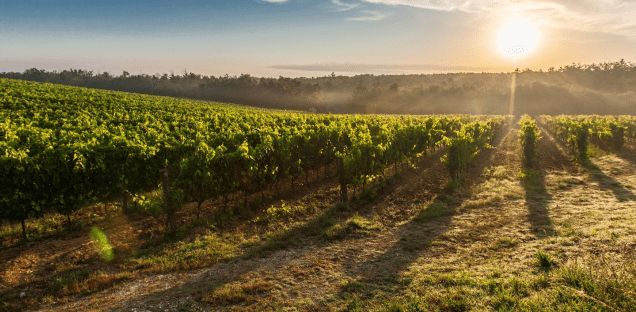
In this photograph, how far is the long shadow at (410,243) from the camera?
635 cm

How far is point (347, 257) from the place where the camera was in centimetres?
731

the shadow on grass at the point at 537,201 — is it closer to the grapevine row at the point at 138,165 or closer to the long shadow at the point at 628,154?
the grapevine row at the point at 138,165

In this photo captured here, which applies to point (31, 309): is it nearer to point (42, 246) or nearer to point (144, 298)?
point (144, 298)

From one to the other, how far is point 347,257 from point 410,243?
73.0 inches

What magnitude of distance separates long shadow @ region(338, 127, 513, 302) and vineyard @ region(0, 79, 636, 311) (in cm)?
5

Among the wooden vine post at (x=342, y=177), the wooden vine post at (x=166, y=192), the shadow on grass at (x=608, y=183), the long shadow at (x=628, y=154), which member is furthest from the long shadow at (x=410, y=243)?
the long shadow at (x=628, y=154)

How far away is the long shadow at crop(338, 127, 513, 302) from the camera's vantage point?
635 centimetres

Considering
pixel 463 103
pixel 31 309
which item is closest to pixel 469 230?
pixel 31 309

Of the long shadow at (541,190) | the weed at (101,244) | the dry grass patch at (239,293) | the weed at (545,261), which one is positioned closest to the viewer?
the dry grass patch at (239,293)

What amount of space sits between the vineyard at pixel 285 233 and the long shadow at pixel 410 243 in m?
0.05

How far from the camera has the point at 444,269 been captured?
6480 mm

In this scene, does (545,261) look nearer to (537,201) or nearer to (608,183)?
(537,201)

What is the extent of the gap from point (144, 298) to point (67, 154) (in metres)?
5.14

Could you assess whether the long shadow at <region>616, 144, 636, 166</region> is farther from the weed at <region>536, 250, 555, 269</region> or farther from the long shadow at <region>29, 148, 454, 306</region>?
the long shadow at <region>29, 148, 454, 306</region>
